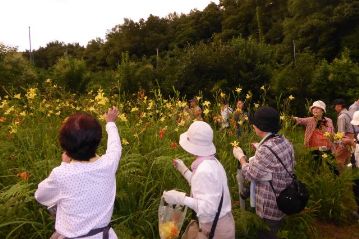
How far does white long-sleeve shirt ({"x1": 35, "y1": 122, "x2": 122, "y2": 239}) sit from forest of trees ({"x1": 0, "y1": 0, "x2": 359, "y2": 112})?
3611mm

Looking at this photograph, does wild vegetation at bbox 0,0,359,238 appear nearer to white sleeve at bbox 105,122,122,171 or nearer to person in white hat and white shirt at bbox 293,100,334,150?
person in white hat and white shirt at bbox 293,100,334,150

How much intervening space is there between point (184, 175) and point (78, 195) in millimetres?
1166

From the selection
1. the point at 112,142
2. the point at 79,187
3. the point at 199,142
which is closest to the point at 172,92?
the point at 199,142

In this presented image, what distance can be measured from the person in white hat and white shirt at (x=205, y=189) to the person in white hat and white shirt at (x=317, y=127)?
310 cm

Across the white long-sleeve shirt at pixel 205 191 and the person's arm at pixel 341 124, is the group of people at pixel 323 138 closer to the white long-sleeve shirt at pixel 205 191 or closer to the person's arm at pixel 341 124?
the person's arm at pixel 341 124

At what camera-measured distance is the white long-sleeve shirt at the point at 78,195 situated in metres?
2.21

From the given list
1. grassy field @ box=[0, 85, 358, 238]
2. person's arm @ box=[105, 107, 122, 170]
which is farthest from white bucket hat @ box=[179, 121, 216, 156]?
grassy field @ box=[0, 85, 358, 238]

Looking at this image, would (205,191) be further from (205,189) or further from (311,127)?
(311,127)

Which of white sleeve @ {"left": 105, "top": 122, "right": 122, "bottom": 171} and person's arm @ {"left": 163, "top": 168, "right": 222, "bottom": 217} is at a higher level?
white sleeve @ {"left": 105, "top": 122, "right": 122, "bottom": 171}

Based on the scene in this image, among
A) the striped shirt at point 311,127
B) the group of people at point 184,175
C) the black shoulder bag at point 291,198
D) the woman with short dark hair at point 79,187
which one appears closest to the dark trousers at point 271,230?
the group of people at point 184,175

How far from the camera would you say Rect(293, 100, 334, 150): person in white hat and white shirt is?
578cm

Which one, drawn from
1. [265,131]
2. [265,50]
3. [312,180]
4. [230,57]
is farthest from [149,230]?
[265,50]

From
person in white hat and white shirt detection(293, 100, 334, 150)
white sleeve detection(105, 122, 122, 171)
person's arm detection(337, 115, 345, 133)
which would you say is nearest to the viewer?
white sleeve detection(105, 122, 122, 171)

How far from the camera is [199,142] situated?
2.98m
